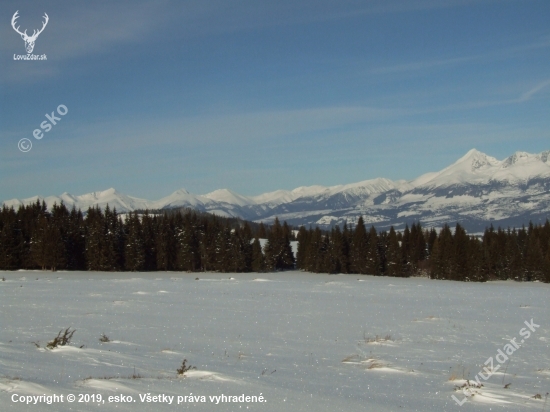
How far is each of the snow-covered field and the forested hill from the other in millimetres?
54729

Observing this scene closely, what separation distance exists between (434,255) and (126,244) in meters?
55.0

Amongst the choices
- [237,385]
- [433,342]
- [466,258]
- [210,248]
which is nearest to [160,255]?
[210,248]

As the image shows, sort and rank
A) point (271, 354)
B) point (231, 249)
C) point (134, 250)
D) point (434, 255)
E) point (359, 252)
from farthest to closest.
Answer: point (359, 252)
point (231, 249)
point (434, 255)
point (134, 250)
point (271, 354)

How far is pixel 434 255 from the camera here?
89.4 metres

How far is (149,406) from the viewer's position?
25.2 ft

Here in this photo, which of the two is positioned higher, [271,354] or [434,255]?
[271,354]

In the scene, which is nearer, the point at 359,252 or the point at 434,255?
the point at 434,255

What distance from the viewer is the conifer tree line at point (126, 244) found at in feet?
255

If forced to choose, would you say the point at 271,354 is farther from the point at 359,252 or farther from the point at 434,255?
the point at 359,252

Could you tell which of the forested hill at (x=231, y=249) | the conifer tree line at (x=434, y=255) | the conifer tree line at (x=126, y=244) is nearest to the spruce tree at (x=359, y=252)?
the conifer tree line at (x=434, y=255)

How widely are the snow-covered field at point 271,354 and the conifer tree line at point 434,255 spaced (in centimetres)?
6066

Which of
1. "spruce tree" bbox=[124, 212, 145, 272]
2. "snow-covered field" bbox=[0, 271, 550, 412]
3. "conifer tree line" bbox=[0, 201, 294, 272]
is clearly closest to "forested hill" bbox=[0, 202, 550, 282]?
"spruce tree" bbox=[124, 212, 145, 272]

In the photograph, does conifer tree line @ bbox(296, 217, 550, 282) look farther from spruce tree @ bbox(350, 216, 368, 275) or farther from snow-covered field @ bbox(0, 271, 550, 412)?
snow-covered field @ bbox(0, 271, 550, 412)

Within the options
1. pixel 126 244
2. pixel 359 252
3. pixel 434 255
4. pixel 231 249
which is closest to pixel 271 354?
pixel 126 244
